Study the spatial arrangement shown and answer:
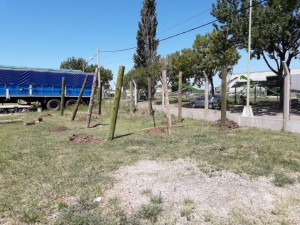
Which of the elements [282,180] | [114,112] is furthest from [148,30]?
[282,180]

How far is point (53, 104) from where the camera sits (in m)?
20.6

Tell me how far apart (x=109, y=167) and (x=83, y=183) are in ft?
2.89

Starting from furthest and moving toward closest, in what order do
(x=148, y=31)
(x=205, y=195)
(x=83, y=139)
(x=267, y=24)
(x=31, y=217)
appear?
(x=148, y=31)
(x=267, y=24)
(x=83, y=139)
(x=205, y=195)
(x=31, y=217)

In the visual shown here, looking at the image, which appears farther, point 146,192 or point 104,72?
point 104,72

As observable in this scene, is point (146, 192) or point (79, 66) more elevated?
point (79, 66)

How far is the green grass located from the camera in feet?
11.6

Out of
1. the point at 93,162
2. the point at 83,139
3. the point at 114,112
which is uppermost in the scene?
the point at 114,112

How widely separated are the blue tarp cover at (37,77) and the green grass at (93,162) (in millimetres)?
10657

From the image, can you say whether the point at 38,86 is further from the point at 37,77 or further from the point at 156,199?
the point at 156,199

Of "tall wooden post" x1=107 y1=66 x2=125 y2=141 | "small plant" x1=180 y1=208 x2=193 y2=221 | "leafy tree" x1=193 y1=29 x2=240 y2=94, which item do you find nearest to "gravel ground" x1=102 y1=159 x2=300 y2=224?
"small plant" x1=180 y1=208 x2=193 y2=221

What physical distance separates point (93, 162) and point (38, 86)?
15899mm

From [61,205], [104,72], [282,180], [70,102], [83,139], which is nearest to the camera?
[61,205]

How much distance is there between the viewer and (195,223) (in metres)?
3.19

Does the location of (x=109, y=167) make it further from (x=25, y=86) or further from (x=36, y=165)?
(x=25, y=86)
